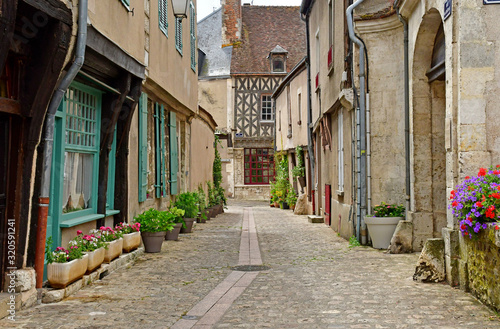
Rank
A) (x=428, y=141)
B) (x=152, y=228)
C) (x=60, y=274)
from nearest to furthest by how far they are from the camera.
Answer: (x=60, y=274) < (x=428, y=141) < (x=152, y=228)

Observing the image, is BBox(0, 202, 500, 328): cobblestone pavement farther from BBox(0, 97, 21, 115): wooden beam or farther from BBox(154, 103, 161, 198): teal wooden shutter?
BBox(154, 103, 161, 198): teal wooden shutter

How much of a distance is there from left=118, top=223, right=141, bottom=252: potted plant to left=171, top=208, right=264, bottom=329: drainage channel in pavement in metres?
1.49

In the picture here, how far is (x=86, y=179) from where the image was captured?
23.5 feet

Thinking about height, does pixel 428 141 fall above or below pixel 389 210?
above

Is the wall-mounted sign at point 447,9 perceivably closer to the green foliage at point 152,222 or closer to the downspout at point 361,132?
the downspout at point 361,132

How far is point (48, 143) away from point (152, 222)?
12.1ft

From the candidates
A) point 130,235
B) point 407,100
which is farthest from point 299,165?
point 130,235

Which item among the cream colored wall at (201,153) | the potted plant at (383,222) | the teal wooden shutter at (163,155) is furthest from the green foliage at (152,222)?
the cream colored wall at (201,153)

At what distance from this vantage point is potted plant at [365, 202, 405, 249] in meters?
8.98

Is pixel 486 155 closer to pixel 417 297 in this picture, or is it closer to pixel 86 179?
pixel 417 297

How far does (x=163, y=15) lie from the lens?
10.3 metres

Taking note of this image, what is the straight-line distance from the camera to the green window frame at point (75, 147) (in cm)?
593

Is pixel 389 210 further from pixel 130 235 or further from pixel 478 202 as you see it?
pixel 478 202

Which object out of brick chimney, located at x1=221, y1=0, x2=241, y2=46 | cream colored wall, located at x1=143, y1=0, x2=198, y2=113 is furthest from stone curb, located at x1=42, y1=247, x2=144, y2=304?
brick chimney, located at x1=221, y1=0, x2=241, y2=46
